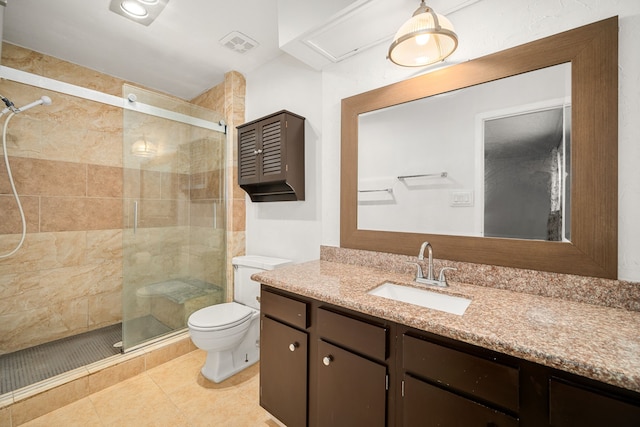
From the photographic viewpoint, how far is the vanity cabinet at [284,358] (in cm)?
128

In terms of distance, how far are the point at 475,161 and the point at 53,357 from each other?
10.4ft

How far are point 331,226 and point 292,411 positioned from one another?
3.60 ft

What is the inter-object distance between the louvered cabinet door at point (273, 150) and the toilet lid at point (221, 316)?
1.07 m

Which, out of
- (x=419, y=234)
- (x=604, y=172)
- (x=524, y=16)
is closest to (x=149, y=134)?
(x=419, y=234)

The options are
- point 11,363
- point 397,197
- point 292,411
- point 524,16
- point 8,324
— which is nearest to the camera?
point 524,16

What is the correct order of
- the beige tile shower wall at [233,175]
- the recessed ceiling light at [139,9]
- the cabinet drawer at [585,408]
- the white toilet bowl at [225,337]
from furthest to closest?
1. the beige tile shower wall at [233,175]
2. the white toilet bowl at [225,337]
3. the recessed ceiling light at [139,9]
4. the cabinet drawer at [585,408]

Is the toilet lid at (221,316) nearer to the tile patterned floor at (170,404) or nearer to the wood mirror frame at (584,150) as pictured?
the tile patterned floor at (170,404)

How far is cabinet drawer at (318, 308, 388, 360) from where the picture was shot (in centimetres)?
101

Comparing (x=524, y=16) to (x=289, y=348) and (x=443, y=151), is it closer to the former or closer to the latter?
(x=443, y=151)

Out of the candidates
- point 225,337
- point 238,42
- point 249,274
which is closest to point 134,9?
point 238,42

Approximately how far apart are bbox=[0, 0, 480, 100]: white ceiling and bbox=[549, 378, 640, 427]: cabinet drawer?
1.66 metres

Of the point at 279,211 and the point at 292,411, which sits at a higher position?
the point at 279,211

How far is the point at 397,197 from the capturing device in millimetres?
1591

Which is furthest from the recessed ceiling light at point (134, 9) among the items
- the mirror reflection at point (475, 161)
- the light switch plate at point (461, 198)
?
the light switch plate at point (461, 198)
